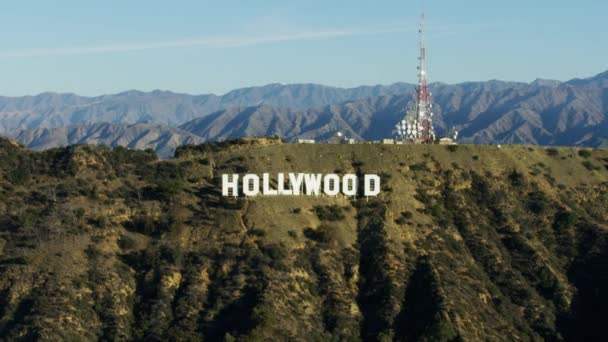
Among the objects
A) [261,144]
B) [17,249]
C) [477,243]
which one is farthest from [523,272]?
[17,249]

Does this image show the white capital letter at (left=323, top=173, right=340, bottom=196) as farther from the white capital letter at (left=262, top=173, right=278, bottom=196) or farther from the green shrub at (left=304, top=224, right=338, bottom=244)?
the green shrub at (left=304, top=224, right=338, bottom=244)

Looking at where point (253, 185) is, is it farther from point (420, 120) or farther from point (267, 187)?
point (420, 120)

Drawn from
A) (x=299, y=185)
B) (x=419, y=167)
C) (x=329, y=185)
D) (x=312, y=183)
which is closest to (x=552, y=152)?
(x=419, y=167)

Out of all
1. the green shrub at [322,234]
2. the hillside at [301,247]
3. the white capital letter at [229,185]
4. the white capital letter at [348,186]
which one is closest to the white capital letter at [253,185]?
the hillside at [301,247]

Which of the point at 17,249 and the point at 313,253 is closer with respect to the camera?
the point at 17,249

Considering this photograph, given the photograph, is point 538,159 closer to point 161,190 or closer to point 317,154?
point 317,154

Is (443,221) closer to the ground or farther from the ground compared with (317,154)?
closer to the ground

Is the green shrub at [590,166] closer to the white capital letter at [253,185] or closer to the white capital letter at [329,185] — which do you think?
the white capital letter at [329,185]
